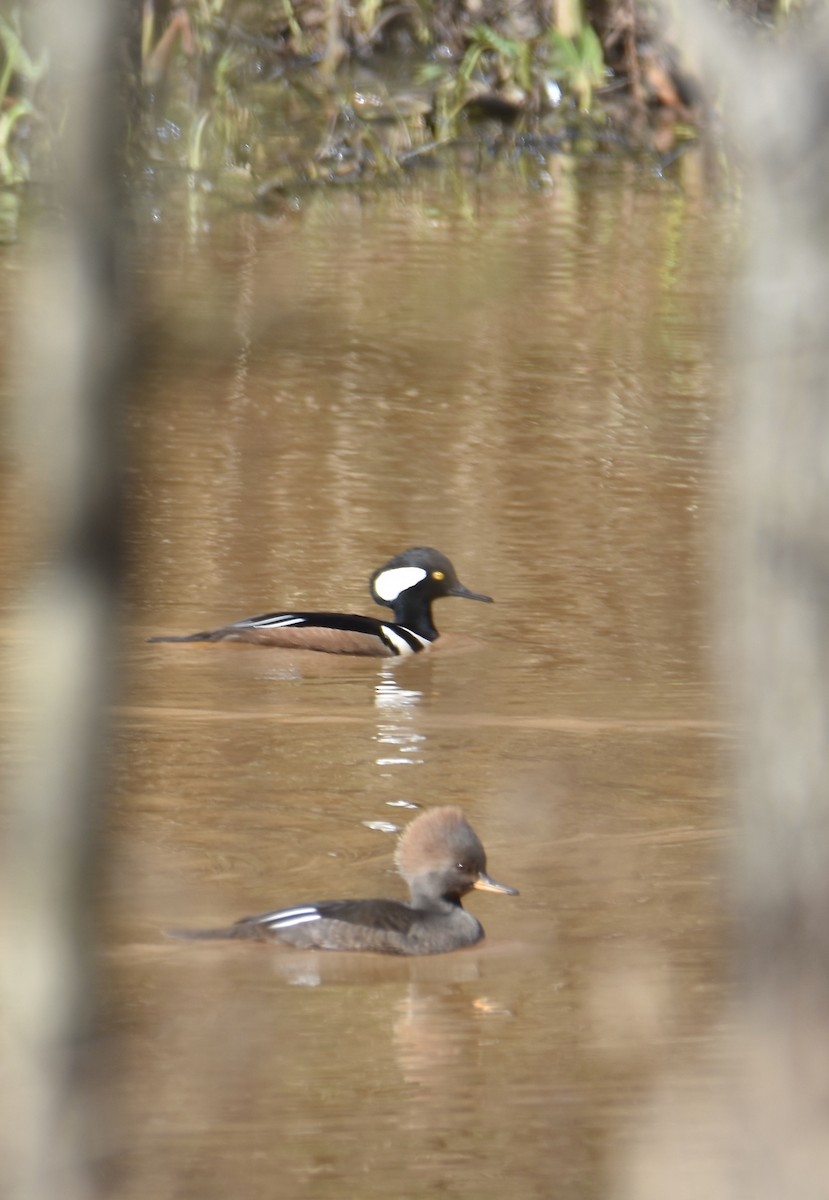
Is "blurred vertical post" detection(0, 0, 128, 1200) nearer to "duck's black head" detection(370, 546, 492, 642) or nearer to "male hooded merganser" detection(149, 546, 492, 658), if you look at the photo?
"male hooded merganser" detection(149, 546, 492, 658)

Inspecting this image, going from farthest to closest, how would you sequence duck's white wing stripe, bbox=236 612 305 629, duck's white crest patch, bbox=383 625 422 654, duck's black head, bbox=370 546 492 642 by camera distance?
duck's black head, bbox=370 546 492 642 → duck's white crest patch, bbox=383 625 422 654 → duck's white wing stripe, bbox=236 612 305 629

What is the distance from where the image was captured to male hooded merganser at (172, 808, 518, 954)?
5.75m

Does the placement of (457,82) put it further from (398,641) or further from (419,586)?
(398,641)

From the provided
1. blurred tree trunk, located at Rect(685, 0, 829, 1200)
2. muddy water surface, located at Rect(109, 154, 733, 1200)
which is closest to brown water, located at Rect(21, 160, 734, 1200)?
muddy water surface, located at Rect(109, 154, 733, 1200)

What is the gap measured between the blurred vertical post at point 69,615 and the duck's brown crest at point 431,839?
3.71 metres

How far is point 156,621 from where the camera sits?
8.95 metres

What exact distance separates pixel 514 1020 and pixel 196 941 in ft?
2.72

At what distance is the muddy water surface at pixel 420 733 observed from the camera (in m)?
4.72

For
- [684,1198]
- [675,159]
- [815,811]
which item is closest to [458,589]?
[684,1198]

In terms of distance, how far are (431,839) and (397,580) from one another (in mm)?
3314

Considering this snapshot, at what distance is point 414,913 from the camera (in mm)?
5848

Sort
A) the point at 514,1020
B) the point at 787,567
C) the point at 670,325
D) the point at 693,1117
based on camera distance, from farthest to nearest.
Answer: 1. the point at 670,325
2. the point at 514,1020
3. the point at 693,1117
4. the point at 787,567

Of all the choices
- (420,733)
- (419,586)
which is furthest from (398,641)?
(420,733)

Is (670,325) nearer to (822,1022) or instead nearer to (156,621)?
(156,621)
